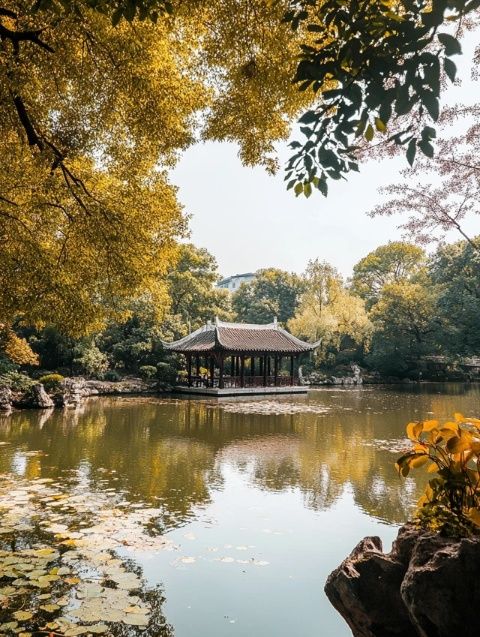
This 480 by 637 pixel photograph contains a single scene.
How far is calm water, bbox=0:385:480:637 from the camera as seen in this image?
3.41 metres

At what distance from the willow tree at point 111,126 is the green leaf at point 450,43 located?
2.76m

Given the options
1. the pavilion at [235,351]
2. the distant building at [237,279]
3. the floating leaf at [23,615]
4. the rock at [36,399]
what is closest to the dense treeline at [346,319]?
the pavilion at [235,351]

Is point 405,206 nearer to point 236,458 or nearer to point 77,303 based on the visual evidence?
point 236,458

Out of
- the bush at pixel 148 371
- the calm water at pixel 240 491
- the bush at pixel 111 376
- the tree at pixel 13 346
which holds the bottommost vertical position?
the calm water at pixel 240 491

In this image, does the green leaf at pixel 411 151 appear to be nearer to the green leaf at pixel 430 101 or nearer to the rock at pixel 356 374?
the green leaf at pixel 430 101

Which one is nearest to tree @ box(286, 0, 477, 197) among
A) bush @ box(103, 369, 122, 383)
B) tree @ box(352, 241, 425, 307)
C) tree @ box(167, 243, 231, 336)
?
bush @ box(103, 369, 122, 383)

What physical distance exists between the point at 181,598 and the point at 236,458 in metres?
4.76

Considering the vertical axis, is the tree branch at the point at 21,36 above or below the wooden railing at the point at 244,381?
above

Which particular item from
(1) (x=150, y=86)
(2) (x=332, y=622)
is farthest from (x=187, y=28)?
(2) (x=332, y=622)

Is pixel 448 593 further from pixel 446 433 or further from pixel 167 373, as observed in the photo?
pixel 167 373

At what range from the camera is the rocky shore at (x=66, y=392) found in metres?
14.2

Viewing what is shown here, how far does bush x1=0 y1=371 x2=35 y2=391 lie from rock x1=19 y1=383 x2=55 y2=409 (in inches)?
6.4

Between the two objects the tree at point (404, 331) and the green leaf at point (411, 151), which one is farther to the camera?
the tree at point (404, 331)

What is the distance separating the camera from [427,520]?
231 centimetres
